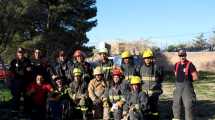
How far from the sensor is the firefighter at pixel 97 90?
13.0 m

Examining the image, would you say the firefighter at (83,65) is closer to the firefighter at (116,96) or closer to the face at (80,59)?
the face at (80,59)

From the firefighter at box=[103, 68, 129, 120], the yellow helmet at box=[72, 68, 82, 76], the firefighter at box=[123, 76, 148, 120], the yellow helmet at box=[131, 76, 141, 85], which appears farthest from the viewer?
the yellow helmet at box=[72, 68, 82, 76]

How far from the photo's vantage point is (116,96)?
1255 centimetres

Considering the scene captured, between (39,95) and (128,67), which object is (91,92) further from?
(39,95)

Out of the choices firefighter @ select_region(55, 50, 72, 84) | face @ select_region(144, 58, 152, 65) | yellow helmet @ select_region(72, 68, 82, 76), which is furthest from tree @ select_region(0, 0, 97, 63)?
face @ select_region(144, 58, 152, 65)

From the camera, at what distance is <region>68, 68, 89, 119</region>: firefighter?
512 inches

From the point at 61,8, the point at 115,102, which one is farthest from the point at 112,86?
the point at 61,8

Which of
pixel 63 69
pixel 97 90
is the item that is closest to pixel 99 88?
pixel 97 90

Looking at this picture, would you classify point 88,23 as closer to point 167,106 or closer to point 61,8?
point 61,8

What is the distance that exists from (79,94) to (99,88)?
1.65 ft

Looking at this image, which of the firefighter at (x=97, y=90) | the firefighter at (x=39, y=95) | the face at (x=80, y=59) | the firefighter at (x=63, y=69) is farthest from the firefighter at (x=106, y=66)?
the firefighter at (x=39, y=95)

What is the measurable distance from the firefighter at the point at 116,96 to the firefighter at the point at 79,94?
53 centimetres

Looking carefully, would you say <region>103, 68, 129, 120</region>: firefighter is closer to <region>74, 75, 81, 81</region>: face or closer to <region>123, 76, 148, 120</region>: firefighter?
<region>123, 76, 148, 120</region>: firefighter

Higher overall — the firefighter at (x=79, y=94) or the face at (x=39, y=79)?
the face at (x=39, y=79)
